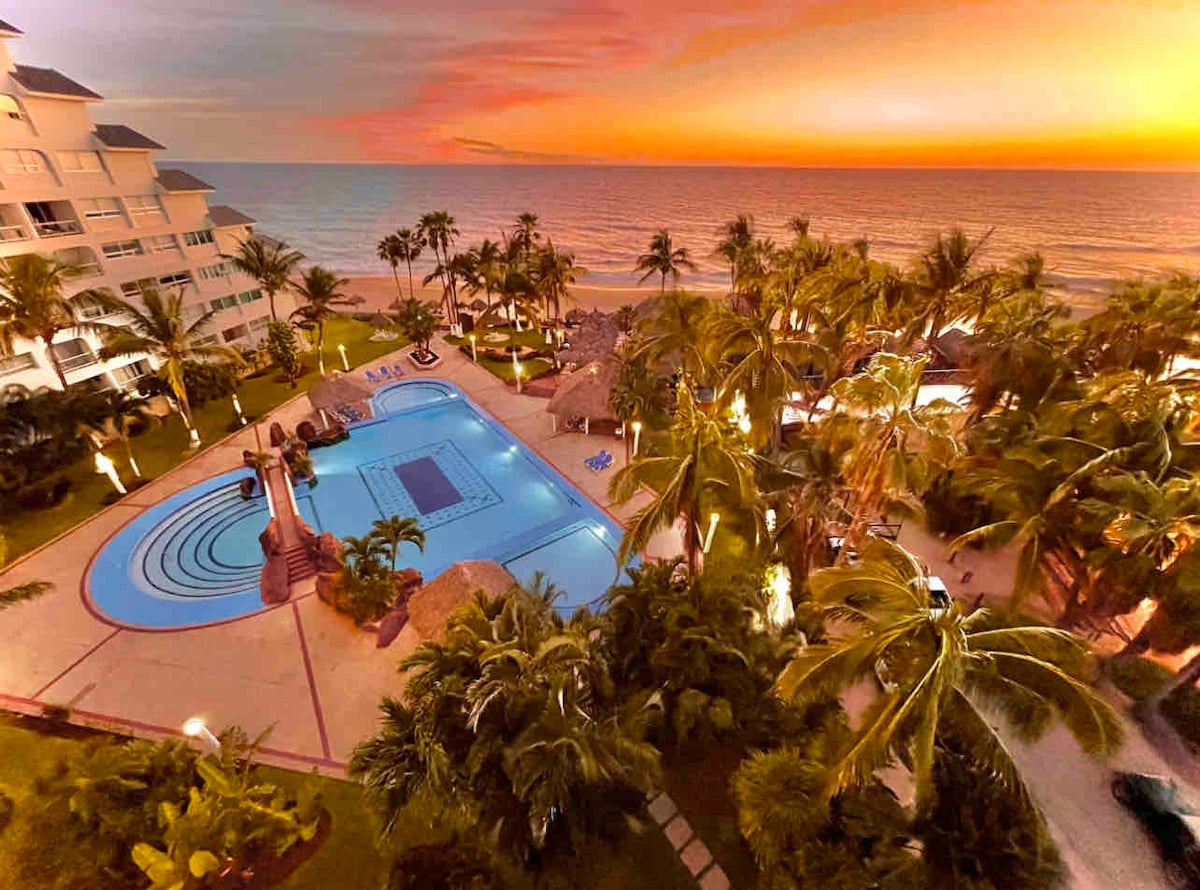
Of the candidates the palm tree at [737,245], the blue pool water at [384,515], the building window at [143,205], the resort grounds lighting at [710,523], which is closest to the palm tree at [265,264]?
the building window at [143,205]

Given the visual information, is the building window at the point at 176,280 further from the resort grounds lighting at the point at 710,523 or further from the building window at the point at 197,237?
the resort grounds lighting at the point at 710,523

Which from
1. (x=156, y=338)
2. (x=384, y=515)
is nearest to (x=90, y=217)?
(x=156, y=338)

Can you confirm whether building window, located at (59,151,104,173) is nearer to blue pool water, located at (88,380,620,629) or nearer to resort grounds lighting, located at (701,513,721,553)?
blue pool water, located at (88,380,620,629)

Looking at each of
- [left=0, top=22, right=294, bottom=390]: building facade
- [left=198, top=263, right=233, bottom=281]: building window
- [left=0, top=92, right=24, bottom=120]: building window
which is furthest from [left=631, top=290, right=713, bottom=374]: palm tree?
[left=0, top=92, right=24, bottom=120]: building window

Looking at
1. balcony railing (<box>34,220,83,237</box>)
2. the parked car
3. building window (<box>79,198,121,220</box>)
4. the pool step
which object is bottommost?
the parked car

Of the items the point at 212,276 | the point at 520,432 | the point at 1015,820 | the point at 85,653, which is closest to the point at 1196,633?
the point at 1015,820

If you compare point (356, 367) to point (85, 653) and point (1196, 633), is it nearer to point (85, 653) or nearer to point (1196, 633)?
point (85, 653)
